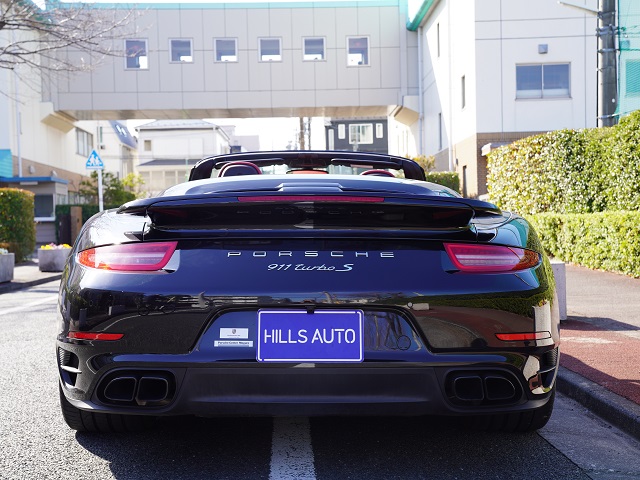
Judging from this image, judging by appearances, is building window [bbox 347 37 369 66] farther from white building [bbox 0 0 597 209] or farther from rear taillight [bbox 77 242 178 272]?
rear taillight [bbox 77 242 178 272]

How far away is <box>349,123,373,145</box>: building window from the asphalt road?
65924 millimetres

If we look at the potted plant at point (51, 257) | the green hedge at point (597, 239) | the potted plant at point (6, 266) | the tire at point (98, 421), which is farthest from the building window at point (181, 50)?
the tire at point (98, 421)

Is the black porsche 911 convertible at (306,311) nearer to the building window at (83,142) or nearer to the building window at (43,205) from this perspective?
the building window at (43,205)

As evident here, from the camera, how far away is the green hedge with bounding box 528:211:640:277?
10.3m

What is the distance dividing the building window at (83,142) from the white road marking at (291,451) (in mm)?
40362

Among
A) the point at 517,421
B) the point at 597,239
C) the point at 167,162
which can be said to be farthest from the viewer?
the point at 167,162

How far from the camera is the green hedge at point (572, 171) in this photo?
454 inches

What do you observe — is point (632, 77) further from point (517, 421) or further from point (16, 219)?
point (16, 219)


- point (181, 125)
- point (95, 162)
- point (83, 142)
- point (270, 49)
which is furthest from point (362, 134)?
point (95, 162)

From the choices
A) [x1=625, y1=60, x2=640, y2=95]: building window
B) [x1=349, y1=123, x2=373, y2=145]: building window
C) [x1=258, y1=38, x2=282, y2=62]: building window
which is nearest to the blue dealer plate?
[x1=625, y1=60, x2=640, y2=95]: building window

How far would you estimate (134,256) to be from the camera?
301 centimetres

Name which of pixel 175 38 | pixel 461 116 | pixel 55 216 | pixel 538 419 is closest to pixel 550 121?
pixel 461 116

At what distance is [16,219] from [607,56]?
14437mm

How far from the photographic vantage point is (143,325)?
9.64 ft
